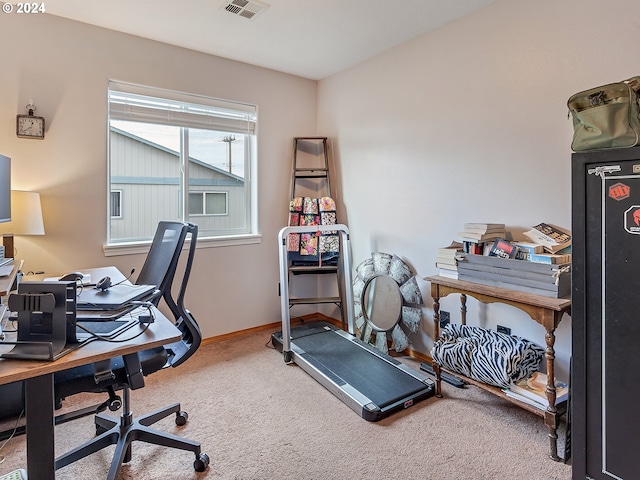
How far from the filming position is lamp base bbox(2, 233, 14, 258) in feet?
7.22

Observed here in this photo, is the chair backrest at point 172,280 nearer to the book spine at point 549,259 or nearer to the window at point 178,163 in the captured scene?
the window at point 178,163

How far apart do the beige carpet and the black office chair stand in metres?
0.13

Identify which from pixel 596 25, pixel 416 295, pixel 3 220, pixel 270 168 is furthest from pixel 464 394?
pixel 3 220

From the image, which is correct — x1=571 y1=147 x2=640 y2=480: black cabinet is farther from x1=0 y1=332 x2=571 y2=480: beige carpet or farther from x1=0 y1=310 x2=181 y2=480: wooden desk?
x1=0 y1=310 x2=181 y2=480: wooden desk

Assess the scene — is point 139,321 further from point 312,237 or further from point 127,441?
point 312,237

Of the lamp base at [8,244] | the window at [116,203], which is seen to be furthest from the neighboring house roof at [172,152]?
the lamp base at [8,244]

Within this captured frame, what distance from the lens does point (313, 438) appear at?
6.42 ft

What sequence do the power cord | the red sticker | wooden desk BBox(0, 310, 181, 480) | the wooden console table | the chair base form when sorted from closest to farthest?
Result: 1. wooden desk BBox(0, 310, 181, 480)
2. the power cord
3. the red sticker
4. the chair base
5. the wooden console table

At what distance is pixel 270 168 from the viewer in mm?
3621

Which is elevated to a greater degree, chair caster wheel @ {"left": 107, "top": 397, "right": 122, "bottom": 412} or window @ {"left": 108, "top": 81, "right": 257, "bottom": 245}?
window @ {"left": 108, "top": 81, "right": 257, "bottom": 245}

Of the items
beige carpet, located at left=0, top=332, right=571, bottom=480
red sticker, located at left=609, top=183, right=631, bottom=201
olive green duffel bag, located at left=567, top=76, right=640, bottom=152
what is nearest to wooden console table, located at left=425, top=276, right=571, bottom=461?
beige carpet, located at left=0, top=332, right=571, bottom=480

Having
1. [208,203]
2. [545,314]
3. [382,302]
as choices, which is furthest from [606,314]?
[208,203]

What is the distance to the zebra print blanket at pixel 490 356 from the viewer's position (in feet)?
6.59

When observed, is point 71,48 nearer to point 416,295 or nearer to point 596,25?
point 416,295
